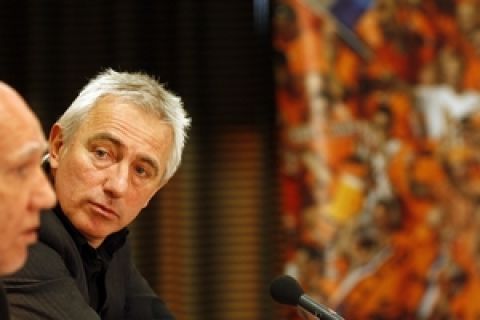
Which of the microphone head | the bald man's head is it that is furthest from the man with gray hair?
the bald man's head

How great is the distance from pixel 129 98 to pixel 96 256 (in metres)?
0.36

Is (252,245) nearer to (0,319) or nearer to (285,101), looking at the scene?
(285,101)

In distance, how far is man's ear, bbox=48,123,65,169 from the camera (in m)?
2.26

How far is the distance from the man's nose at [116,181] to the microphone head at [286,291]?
1.28ft

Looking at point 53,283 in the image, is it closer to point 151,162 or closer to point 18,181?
point 151,162

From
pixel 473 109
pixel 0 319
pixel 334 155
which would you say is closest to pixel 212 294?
pixel 334 155

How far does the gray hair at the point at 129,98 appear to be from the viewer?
7.25 feet

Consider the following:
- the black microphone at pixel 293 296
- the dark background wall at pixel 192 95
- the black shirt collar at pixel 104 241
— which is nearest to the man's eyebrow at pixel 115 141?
the black shirt collar at pixel 104 241

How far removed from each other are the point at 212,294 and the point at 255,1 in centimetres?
154

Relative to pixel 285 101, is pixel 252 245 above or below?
below

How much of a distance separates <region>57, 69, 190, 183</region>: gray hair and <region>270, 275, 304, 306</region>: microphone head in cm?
45

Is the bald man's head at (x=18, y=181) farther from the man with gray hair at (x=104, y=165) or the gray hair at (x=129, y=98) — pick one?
the gray hair at (x=129, y=98)

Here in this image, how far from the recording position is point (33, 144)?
4.56 ft

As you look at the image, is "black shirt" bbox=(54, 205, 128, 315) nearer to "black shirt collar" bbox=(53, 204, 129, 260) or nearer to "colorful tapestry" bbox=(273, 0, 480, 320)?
"black shirt collar" bbox=(53, 204, 129, 260)
